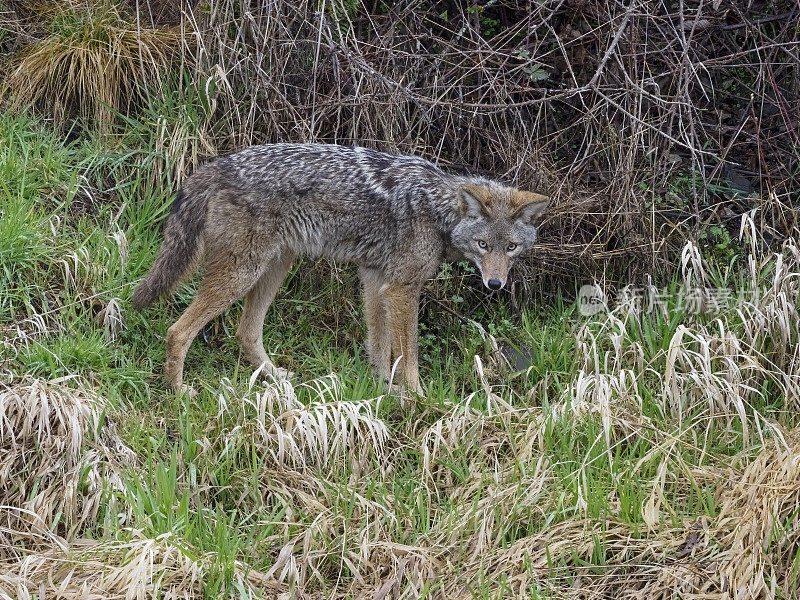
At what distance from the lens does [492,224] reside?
589 centimetres

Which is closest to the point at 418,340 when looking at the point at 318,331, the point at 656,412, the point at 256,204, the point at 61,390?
the point at 318,331

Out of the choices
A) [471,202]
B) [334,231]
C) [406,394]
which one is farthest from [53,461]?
[471,202]

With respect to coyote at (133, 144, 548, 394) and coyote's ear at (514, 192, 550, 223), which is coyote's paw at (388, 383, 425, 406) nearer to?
coyote at (133, 144, 548, 394)

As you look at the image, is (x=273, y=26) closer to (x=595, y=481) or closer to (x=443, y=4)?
(x=443, y=4)

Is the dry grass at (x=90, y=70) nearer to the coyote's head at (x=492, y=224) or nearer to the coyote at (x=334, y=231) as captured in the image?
the coyote at (x=334, y=231)

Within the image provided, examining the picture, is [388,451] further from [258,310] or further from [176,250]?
[176,250]

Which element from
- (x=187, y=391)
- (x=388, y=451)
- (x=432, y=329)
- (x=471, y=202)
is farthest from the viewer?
(x=432, y=329)

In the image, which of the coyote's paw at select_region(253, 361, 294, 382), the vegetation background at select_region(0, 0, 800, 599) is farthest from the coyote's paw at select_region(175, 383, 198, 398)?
the coyote's paw at select_region(253, 361, 294, 382)

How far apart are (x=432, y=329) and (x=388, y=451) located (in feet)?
6.26

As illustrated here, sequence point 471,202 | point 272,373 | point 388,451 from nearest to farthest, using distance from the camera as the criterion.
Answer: point 388,451
point 272,373
point 471,202

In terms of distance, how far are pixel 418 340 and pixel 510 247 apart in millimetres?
964

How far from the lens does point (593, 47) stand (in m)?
7.02

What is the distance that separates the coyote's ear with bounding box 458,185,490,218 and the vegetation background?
0.79 m

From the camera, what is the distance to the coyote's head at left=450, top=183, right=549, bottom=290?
5.86 m
